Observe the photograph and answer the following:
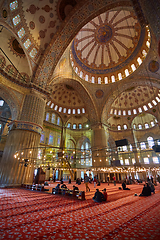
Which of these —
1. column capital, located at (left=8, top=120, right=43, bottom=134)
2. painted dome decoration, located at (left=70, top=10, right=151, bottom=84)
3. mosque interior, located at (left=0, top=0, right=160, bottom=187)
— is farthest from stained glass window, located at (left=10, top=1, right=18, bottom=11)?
column capital, located at (left=8, top=120, right=43, bottom=134)

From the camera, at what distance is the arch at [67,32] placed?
33.6ft

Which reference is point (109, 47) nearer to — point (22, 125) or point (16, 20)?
Result: point (16, 20)

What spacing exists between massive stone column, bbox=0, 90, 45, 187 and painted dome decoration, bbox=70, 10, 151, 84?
8204 millimetres

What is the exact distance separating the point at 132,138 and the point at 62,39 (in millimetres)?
17736

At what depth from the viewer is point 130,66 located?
16000 mm

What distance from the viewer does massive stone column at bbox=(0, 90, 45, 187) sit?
8.57 metres

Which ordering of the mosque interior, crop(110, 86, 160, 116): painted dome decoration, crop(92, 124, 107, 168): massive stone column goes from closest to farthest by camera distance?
the mosque interior, crop(92, 124, 107, 168): massive stone column, crop(110, 86, 160, 116): painted dome decoration

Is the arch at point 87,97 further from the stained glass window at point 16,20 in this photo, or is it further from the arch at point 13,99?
the stained glass window at point 16,20

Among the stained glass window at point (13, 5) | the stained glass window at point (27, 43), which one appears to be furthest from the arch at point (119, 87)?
the stained glass window at point (13, 5)

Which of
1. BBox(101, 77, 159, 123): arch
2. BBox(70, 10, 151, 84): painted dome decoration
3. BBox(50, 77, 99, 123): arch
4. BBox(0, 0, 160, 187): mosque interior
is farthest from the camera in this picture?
BBox(50, 77, 99, 123): arch

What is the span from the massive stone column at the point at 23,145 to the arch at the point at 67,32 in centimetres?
250

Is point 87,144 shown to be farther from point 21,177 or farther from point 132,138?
point 21,177

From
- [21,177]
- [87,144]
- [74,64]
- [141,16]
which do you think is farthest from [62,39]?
[87,144]

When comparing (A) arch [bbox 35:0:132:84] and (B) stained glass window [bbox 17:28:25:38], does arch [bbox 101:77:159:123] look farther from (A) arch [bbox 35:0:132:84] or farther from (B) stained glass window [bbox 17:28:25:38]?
(B) stained glass window [bbox 17:28:25:38]
